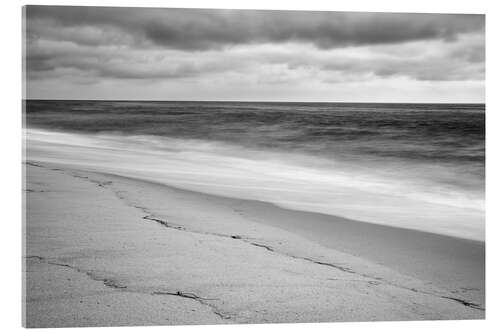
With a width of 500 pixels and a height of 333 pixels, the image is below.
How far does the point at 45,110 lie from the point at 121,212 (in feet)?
2.52

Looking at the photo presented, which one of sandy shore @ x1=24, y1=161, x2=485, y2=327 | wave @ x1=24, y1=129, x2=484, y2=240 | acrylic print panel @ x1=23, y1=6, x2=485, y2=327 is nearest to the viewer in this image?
sandy shore @ x1=24, y1=161, x2=485, y2=327

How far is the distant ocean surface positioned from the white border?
4.5 inches

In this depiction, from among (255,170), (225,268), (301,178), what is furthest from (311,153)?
(225,268)

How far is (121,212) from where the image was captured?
3.42 metres

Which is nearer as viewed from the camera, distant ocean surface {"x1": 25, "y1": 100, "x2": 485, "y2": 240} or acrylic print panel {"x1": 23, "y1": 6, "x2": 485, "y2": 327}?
acrylic print panel {"x1": 23, "y1": 6, "x2": 485, "y2": 327}

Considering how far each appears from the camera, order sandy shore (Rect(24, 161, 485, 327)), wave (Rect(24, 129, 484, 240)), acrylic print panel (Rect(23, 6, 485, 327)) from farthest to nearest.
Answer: wave (Rect(24, 129, 484, 240)) → acrylic print panel (Rect(23, 6, 485, 327)) → sandy shore (Rect(24, 161, 485, 327))

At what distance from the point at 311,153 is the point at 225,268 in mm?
1704

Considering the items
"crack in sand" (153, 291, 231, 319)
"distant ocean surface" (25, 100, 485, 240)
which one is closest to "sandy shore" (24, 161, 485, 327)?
"crack in sand" (153, 291, 231, 319)

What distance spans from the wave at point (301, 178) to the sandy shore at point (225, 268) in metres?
0.20

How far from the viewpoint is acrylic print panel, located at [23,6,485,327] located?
273 cm

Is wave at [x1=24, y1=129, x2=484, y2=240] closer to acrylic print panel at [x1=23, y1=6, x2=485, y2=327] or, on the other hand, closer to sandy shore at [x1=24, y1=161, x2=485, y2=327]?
acrylic print panel at [x1=23, y1=6, x2=485, y2=327]

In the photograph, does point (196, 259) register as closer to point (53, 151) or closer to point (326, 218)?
point (326, 218)
